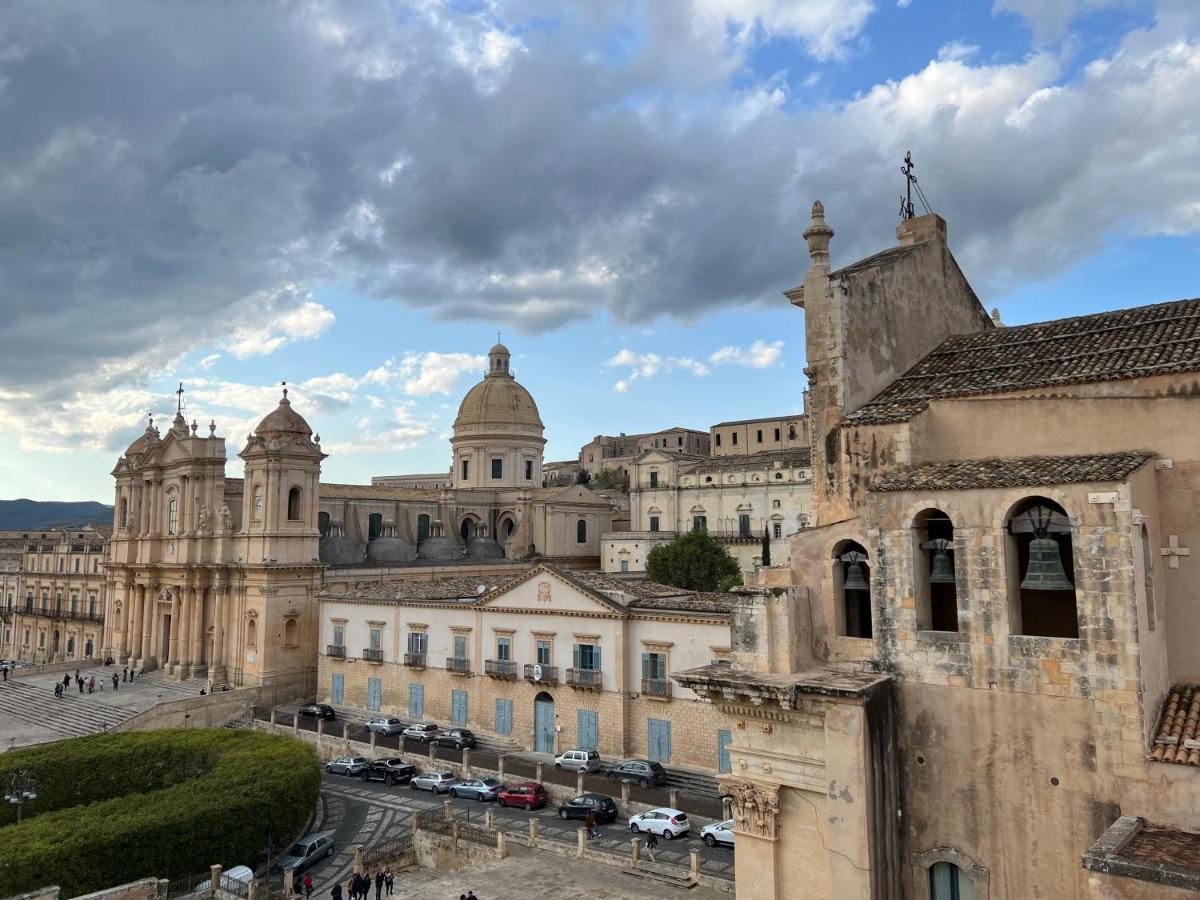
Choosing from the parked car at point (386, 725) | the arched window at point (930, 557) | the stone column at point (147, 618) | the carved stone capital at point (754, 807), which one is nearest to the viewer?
the arched window at point (930, 557)

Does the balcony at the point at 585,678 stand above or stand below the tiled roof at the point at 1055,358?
below

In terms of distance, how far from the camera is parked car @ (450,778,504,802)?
2945 cm

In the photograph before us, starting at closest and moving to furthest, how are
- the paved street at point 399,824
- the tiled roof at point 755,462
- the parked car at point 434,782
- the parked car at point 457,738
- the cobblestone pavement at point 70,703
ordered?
1. the paved street at point 399,824
2. the parked car at point 434,782
3. the parked car at point 457,738
4. the cobblestone pavement at point 70,703
5. the tiled roof at point 755,462

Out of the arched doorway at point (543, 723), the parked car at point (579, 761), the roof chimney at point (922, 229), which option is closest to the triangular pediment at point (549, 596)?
the arched doorway at point (543, 723)

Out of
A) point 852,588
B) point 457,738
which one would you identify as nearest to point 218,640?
point 457,738

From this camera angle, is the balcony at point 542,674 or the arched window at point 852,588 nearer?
the arched window at point 852,588

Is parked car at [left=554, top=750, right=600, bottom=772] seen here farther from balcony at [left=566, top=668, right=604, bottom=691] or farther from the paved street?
the paved street

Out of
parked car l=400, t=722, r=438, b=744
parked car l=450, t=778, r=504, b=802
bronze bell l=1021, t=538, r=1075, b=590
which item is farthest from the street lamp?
bronze bell l=1021, t=538, r=1075, b=590

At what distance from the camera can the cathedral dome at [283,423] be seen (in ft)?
162

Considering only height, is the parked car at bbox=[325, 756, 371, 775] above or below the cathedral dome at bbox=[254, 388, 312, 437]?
below

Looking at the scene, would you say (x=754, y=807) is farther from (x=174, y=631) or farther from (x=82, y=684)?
(x=174, y=631)

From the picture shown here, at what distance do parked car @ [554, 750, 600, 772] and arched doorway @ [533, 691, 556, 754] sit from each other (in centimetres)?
242

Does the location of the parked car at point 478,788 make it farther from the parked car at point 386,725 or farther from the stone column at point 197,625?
the stone column at point 197,625

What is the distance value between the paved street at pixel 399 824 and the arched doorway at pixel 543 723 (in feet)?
17.9
